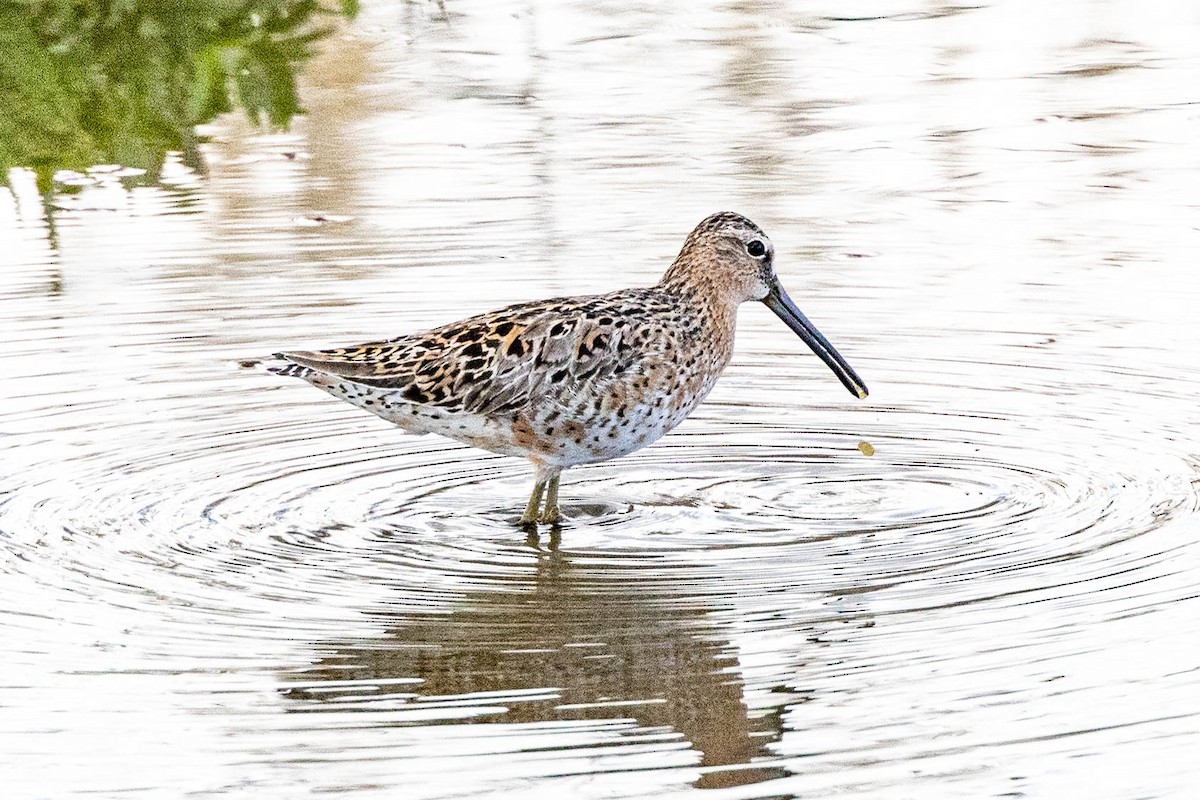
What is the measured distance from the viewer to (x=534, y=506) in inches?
298

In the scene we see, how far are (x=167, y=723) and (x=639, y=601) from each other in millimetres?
1613

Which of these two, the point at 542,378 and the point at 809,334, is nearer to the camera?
the point at 542,378

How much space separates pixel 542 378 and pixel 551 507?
45 centimetres

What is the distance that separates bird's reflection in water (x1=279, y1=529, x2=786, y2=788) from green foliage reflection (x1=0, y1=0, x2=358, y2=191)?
6272 mm

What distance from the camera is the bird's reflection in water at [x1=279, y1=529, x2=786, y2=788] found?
5.62m

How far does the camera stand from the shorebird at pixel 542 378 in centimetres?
752

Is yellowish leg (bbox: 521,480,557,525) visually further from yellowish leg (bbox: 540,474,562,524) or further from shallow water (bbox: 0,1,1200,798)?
shallow water (bbox: 0,1,1200,798)

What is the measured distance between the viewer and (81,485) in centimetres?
780

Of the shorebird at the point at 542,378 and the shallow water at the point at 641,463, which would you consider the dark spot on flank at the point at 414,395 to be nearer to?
the shorebird at the point at 542,378

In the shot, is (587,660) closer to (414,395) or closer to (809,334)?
(414,395)

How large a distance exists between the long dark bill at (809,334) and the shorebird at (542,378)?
0.59 meters

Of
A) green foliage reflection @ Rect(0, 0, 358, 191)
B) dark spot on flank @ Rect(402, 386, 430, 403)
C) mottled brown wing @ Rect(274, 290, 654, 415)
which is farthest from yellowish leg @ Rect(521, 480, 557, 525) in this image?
green foliage reflection @ Rect(0, 0, 358, 191)

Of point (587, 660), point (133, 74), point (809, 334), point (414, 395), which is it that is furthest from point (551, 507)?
point (133, 74)

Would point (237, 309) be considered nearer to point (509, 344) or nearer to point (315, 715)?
point (509, 344)
